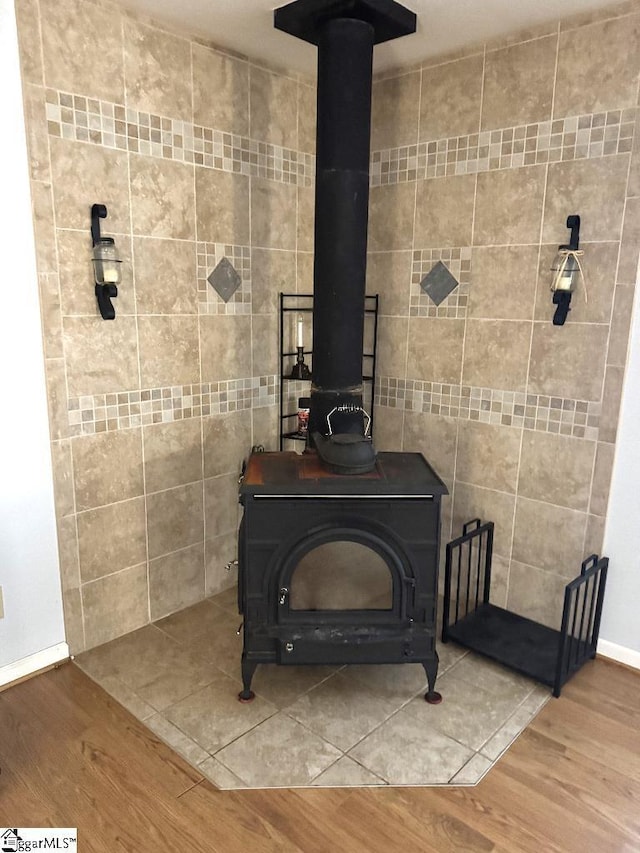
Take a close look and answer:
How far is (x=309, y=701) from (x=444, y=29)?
7.74 feet

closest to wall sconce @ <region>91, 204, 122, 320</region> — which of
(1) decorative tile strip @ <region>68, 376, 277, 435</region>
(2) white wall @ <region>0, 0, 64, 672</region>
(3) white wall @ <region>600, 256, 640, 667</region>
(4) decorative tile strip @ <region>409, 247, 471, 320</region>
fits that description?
(2) white wall @ <region>0, 0, 64, 672</region>

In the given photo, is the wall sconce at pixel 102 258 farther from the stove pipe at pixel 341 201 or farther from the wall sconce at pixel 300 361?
the wall sconce at pixel 300 361

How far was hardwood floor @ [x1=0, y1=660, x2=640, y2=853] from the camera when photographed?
153 cm

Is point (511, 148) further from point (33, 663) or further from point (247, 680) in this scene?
point (33, 663)

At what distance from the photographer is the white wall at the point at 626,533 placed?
2100 millimetres

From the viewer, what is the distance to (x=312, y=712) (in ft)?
6.56

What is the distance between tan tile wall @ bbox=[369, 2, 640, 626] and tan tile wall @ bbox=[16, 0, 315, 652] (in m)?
0.50

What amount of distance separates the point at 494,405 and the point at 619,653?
1.01 metres

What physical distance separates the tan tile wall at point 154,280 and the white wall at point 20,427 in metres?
0.04

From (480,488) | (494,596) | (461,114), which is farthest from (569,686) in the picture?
Answer: (461,114)

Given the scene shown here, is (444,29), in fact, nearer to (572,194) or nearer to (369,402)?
(572,194)

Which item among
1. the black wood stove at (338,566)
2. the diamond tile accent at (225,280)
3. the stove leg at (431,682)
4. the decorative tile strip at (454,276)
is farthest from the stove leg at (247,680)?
the decorative tile strip at (454,276)

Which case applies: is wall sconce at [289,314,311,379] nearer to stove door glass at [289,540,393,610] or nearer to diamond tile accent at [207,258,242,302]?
diamond tile accent at [207,258,242,302]

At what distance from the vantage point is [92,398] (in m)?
2.16
